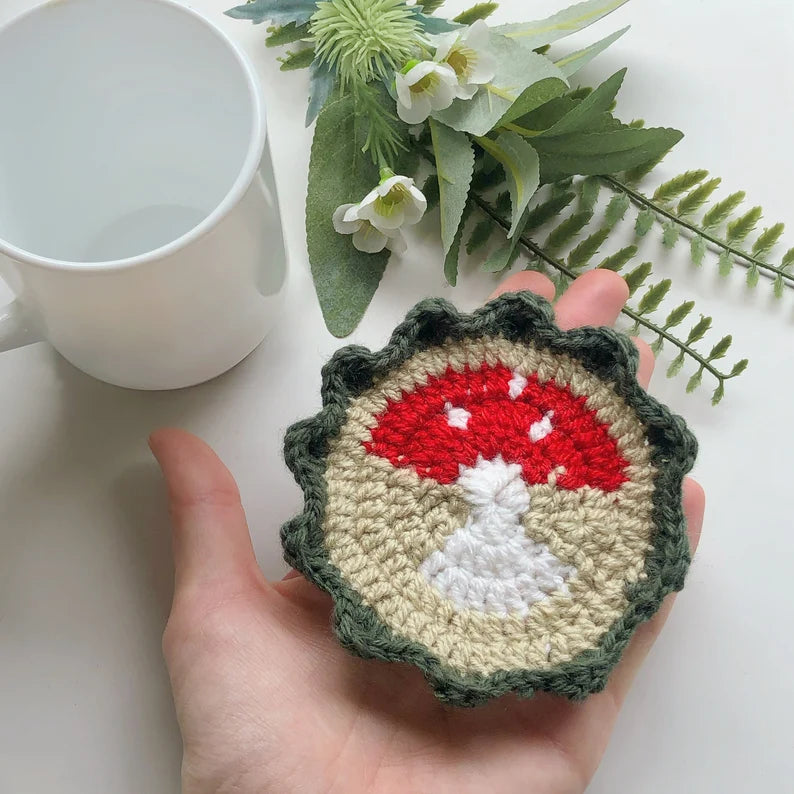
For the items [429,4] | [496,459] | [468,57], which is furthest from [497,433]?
[429,4]

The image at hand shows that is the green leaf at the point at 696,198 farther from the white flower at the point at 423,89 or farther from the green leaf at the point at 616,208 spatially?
the white flower at the point at 423,89

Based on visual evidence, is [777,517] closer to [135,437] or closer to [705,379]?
[705,379]

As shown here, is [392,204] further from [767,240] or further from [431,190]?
[767,240]

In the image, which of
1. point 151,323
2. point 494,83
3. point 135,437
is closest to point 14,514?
point 135,437

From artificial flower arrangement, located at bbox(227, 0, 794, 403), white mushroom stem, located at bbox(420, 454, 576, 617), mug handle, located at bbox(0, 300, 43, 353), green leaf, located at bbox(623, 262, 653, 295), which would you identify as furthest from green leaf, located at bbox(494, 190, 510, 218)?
mug handle, located at bbox(0, 300, 43, 353)

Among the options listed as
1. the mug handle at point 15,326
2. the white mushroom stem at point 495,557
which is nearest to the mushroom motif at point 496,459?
the white mushroom stem at point 495,557

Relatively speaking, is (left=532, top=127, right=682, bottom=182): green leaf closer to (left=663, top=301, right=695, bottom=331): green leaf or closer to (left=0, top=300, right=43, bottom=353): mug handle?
(left=663, top=301, right=695, bottom=331): green leaf
